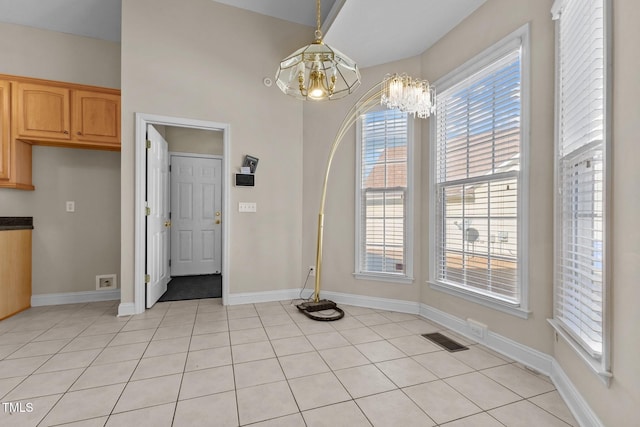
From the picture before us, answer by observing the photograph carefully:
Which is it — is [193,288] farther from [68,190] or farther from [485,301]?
[485,301]

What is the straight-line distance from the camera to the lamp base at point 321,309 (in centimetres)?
299

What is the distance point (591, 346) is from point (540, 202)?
0.95 meters

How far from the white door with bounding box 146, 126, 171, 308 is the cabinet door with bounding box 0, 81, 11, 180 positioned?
1379 millimetres

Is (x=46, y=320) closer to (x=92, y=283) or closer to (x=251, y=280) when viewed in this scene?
(x=92, y=283)

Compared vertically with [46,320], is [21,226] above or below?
above

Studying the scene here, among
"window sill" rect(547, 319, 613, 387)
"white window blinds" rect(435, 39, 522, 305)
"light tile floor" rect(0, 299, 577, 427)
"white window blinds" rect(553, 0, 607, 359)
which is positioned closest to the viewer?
"window sill" rect(547, 319, 613, 387)

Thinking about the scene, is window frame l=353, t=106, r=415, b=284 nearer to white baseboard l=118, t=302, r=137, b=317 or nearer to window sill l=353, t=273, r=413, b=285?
window sill l=353, t=273, r=413, b=285

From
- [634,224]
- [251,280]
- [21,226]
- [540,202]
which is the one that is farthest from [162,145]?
[634,224]

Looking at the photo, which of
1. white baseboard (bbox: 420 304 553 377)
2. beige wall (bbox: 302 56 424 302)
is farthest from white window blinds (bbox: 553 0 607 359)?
beige wall (bbox: 302 56 424 302)

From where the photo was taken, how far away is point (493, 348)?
2320 mm

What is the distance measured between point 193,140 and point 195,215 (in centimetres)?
129

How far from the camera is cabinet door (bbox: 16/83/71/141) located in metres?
3.12

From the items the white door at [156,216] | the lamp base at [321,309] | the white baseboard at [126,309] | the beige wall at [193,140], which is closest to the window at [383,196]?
the lamp base at [321,309]

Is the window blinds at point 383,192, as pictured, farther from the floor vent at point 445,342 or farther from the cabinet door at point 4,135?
the cabinet door at point 4,135
